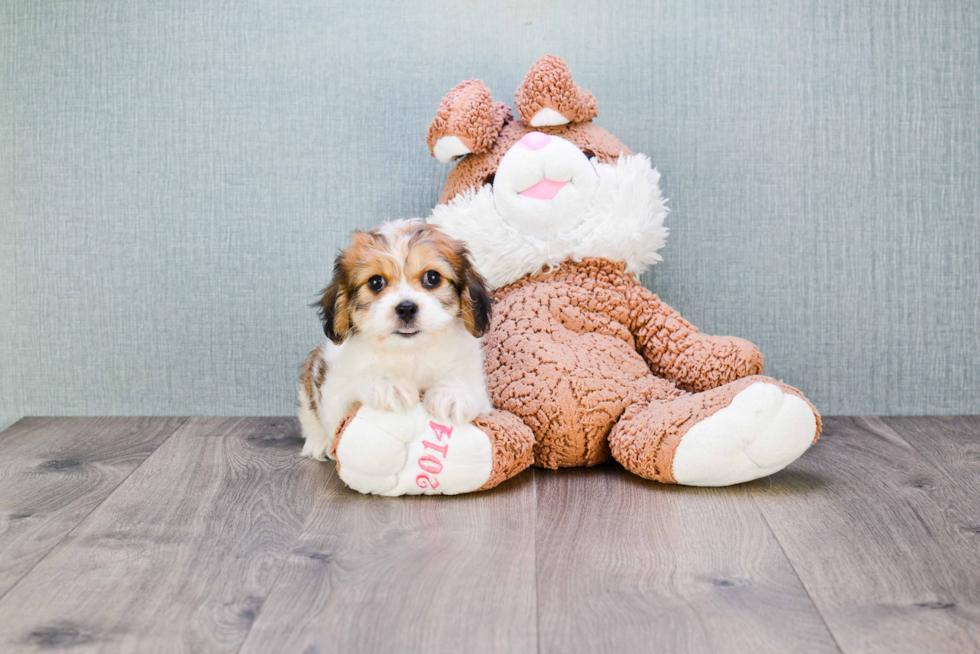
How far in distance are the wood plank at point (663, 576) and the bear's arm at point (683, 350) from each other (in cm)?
31

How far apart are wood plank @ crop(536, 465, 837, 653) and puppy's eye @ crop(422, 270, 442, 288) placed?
1.63 ft

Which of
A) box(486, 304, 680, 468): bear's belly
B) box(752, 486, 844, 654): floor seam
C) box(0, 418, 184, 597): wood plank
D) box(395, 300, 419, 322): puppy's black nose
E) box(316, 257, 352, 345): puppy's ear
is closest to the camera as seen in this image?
box(752, 486, 844, 654): floor seam

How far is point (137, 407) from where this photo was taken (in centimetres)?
248

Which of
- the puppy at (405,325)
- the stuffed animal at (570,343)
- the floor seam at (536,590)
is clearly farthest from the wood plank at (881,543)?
the puppy at (405,325)

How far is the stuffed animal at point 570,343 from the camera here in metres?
1.72

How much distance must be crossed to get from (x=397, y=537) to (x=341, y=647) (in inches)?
15.3

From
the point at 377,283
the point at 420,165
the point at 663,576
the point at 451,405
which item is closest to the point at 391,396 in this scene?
the point at 451,405

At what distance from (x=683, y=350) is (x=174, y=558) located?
1207mm

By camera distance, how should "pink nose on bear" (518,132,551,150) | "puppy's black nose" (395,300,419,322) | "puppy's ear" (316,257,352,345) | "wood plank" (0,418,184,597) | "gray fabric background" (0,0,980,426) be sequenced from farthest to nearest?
"gray fabric background" (0,0,980,426), "pink nose on bear" (518,132,551,150), "puppy's ear" (316,257,352,345), "puppy's black nose" (395,300,419,322), "wood plank" (0,418,184,597)

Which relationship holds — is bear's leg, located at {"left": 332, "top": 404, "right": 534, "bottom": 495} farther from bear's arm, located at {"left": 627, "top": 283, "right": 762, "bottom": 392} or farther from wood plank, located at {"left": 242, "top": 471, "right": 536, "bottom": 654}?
bear's arm, located at {"left": 627, "top": 283, "right": 762, "bottom": 392}

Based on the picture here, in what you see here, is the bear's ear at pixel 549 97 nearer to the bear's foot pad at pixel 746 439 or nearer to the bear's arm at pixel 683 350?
the bear's arm at pixel 683 350

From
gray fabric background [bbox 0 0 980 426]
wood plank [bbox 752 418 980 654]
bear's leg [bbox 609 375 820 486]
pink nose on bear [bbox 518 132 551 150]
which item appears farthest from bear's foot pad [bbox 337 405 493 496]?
gray fabric background [bbox 0 0 980 426]

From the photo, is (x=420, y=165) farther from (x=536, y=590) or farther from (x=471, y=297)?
(x=536, y=590)

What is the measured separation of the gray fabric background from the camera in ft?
7.69
